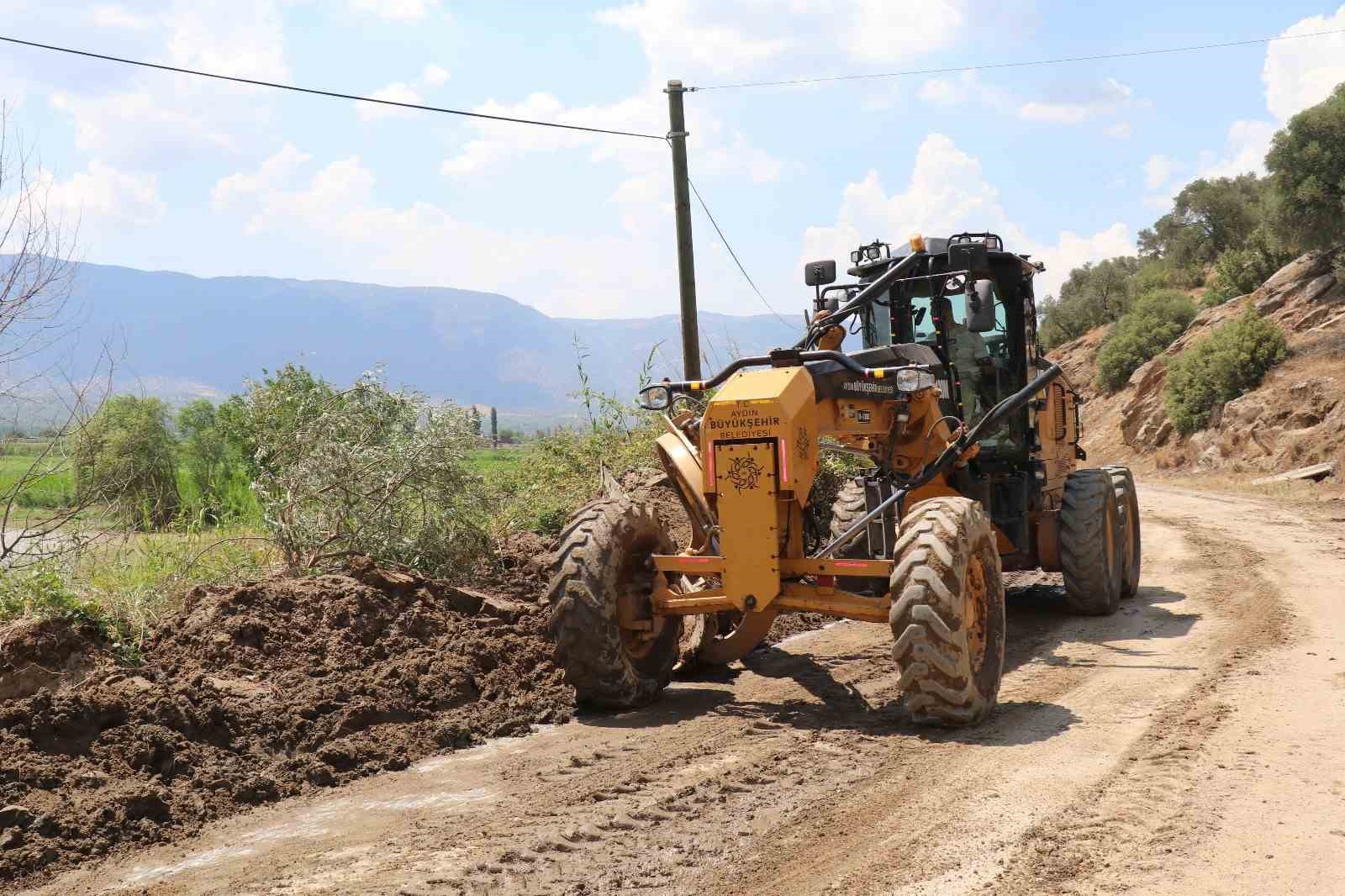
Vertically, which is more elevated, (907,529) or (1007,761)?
(907,529)

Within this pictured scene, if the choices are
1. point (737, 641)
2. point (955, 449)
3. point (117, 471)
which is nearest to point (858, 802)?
point (737, 641)

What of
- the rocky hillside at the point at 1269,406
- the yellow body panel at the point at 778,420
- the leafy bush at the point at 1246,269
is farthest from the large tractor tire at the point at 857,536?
the leafy bush at the point at 1246,269

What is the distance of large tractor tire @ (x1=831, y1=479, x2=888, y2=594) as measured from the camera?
28.6ft

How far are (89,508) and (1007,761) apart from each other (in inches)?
263

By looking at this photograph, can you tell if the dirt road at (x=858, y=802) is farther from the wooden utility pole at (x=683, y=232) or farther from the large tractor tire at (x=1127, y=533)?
the wooden utility pole at (x=683, y=232)

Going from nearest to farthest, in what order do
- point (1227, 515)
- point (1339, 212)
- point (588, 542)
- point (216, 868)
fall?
point (216, 868) < point (588, 542) < point (1227, 515) < point (1339, 212)

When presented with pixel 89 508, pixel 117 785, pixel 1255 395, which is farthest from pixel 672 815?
pixel 1255 395

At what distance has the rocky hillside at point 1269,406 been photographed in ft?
73.3

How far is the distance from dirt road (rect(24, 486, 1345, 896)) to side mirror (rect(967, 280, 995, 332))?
244 cm

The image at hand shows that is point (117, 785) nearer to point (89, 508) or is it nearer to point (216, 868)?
point (216, 868)

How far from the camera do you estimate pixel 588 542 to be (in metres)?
6.66

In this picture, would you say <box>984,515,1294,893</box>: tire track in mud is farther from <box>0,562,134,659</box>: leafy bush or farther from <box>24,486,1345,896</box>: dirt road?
<box>0,562,134,659</box>: leafy bush

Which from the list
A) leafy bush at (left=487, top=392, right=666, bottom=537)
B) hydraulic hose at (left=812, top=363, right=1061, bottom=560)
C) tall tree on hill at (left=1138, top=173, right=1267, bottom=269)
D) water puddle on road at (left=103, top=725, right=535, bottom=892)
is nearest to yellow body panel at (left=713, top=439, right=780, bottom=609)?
hydraulic hose at (left=812, top=363, right=1061, bottom=560)

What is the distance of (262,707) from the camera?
6.15 meters
